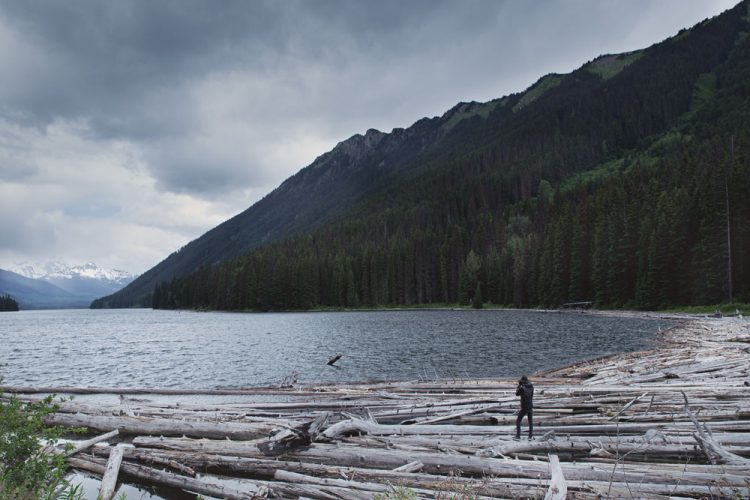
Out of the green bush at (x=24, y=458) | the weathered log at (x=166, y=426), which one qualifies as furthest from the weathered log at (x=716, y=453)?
the green bush at (x=24, y=458)

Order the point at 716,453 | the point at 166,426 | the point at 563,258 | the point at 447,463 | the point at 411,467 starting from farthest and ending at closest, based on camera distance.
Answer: the point at 563,258, the point at 166,426, the point at 447,463, the point at 411,467, the point at 716,453

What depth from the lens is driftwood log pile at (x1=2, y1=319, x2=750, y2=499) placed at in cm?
912

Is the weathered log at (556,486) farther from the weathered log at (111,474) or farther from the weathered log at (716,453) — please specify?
the weathered log at (111,474)

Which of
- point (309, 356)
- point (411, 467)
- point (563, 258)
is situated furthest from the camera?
point (563, 258)

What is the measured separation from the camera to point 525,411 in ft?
41.0

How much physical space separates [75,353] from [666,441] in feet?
183

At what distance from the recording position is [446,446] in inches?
453

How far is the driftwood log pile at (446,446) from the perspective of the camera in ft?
29.9

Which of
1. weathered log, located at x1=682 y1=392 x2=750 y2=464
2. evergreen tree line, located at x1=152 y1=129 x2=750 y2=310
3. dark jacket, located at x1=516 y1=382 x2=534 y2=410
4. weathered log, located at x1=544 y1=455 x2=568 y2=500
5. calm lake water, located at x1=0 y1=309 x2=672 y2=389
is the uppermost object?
evergreen tree line, located at x1=152 y1=129 x2=750 y2=310

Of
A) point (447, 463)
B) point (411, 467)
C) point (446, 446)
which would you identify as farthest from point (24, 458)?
point (446, 446)

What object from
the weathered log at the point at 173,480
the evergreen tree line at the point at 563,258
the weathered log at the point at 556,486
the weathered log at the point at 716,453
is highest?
the evergreen tree line at the point at 563,258

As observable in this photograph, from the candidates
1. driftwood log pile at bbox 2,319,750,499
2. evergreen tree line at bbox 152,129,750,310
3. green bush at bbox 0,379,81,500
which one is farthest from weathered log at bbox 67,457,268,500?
evergreen tree line at bbox 152,129,750,310

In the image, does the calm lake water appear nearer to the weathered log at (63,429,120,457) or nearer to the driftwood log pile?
the driftwood log pile

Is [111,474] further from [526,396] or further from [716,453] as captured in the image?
[716,453]
